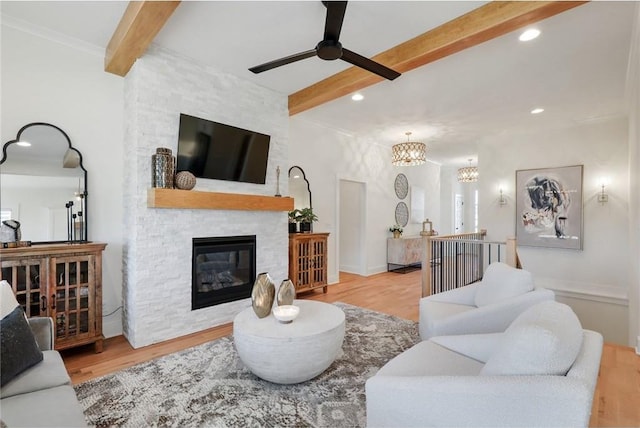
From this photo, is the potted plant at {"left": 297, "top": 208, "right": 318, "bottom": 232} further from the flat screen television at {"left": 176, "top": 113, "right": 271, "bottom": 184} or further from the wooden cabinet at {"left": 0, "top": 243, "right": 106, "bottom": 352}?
the wooden cabinet at {"left": 0, "top": 243, "right": 106, "bottom": 352}

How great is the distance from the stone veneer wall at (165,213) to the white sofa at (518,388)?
2.55 m

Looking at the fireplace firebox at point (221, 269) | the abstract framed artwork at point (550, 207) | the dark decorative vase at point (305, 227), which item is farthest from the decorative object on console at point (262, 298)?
the abstract framed artwork at point (550, 207)

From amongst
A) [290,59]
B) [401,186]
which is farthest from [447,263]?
[290,59]

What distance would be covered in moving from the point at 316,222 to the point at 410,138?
2.74 m

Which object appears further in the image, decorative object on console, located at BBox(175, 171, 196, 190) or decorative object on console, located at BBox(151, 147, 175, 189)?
decorative object on console, located at BBox(175, 171, 196, 190)

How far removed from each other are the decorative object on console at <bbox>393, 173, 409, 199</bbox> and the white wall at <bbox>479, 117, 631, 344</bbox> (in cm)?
241

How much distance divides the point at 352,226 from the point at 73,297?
498cm

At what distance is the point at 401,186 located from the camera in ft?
24.8

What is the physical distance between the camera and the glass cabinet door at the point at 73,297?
2.65 metres

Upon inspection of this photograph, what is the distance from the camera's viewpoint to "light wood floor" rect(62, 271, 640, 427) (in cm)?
204

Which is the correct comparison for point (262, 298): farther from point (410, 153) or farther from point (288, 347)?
point (410, 153)

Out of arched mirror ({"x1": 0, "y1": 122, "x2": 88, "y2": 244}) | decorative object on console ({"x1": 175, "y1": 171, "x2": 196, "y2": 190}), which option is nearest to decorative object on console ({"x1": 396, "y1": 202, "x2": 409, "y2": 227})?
decorative object on console ({"x1": 175, "y1": 171, "x2": 196, "y2": 190})

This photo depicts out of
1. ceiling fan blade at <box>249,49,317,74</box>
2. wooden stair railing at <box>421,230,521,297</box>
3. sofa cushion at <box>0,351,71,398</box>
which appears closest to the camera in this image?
sofa cushion at <box>0,351,71,398</box>

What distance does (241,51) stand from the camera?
315cm
